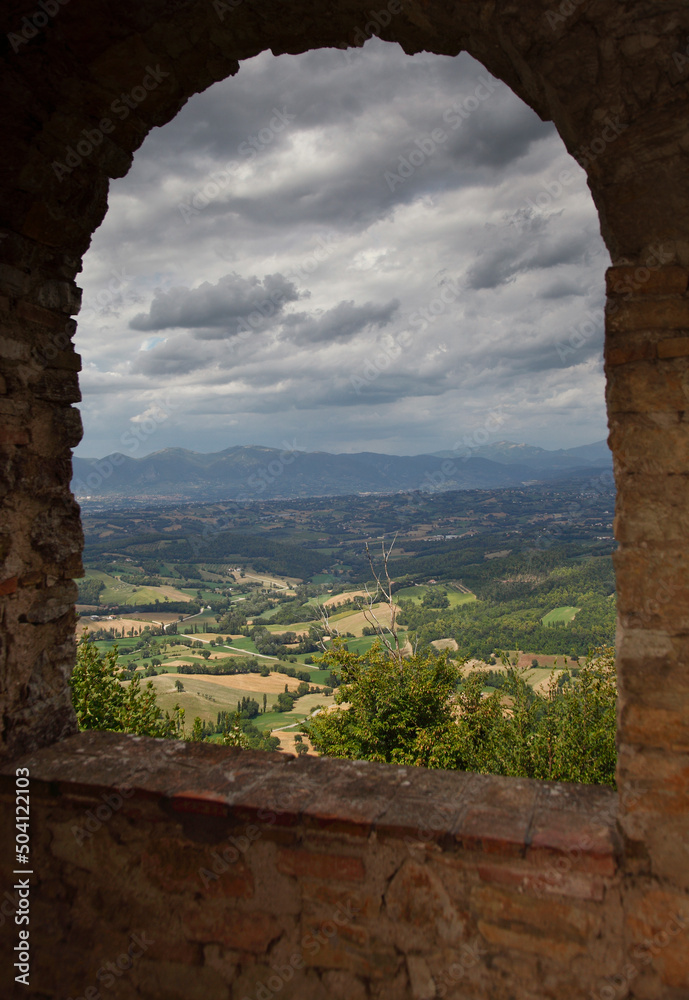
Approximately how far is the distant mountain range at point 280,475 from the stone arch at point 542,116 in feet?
254

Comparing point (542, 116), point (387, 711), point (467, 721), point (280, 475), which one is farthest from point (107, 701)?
point (280, 475)

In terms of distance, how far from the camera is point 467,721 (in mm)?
8133

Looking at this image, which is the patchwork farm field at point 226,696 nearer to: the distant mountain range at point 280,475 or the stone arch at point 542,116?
the stone arch at point 542,116

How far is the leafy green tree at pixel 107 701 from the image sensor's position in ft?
22.9

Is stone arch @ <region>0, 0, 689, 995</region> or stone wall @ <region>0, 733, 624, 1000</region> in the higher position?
stone arch @ <region>0, 0, 689, 995</region>

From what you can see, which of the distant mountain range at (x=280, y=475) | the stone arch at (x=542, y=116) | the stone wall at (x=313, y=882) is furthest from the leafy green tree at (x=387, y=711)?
the distant mountain range at (x=280, y=475)

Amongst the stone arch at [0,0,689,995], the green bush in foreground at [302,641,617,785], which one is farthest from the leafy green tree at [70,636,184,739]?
the stone arch at [0,0,689,995]

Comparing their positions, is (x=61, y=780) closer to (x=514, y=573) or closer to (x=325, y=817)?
(x=325, y=817)

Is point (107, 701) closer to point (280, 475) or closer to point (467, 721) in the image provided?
point (467, 721)

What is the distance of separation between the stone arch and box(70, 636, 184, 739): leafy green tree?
466cm

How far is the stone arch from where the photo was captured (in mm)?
1759

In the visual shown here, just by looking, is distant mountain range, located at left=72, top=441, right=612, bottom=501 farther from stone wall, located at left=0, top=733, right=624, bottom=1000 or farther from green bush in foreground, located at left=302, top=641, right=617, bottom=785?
stone wall, located at left=0, top=733, right=624, bottom=1000

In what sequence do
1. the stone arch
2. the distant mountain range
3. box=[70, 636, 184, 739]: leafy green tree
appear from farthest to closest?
1. the distant mountain range
2. box=[70, 636, 184, 739]: leafy green tree
3. the stone arch

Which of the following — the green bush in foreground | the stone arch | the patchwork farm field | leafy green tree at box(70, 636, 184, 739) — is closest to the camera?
the stone arch
